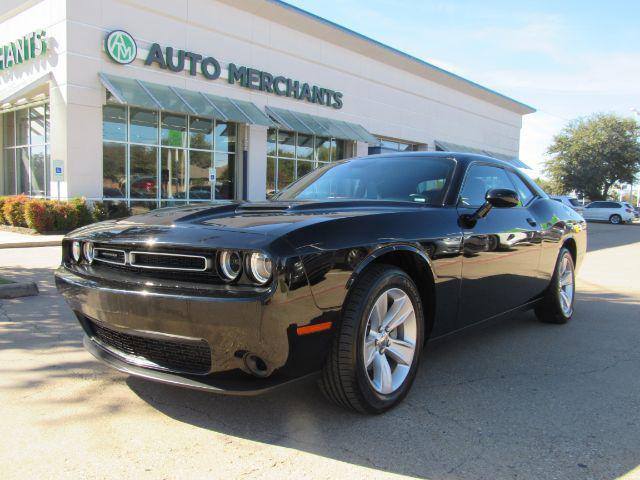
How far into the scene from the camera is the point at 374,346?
2898mm

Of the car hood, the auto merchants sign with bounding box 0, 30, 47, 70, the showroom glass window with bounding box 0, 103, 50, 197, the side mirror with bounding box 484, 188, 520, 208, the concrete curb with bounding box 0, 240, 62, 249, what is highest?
the auto merchants sign with bounding box 0, 30, 47, 70

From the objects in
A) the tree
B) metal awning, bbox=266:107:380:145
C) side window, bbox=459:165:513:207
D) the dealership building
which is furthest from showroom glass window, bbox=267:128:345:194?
the tree

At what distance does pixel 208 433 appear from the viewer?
2680 millimetres

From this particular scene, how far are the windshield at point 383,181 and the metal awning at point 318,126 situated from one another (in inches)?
639

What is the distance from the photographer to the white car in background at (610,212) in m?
34.5

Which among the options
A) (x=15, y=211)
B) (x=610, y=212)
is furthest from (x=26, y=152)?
(x=610, y=212)

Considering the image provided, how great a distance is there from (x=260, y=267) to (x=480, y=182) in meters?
2.36

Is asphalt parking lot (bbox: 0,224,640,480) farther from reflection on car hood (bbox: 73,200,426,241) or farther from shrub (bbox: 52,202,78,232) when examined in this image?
shrub (bbox: 52,202,78,232)

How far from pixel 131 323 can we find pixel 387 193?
1996 millimetres

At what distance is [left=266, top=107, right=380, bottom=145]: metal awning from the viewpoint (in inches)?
803

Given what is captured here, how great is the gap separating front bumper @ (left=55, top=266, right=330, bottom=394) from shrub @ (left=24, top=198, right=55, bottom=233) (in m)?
12.7

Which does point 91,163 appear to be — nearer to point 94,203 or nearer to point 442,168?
point 94,203

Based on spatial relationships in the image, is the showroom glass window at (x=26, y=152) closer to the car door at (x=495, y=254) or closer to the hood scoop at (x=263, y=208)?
the hood scoop at (x=263, y=208)

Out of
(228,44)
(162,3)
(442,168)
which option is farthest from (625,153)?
(442,168)
